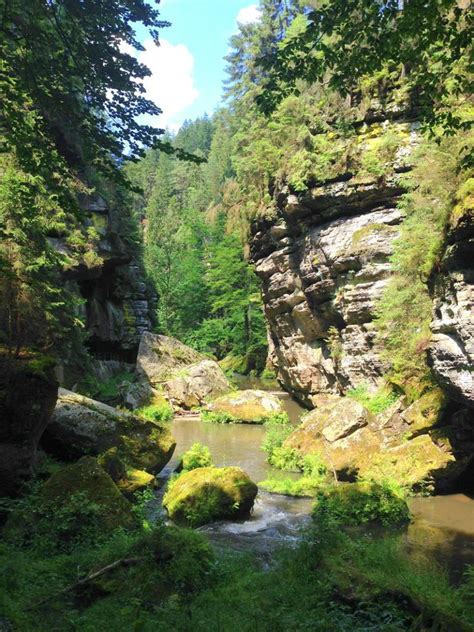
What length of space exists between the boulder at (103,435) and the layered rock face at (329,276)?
963cm

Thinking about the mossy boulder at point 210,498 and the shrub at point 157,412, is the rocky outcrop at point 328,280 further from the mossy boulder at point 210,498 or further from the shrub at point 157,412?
the mossy boulder at point 210,498

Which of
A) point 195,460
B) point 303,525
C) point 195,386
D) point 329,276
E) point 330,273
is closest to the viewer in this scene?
point 303,525

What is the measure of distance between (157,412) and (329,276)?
1063 cm

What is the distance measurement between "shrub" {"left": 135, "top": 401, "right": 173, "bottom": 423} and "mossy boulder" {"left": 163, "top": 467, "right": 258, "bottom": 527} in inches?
483

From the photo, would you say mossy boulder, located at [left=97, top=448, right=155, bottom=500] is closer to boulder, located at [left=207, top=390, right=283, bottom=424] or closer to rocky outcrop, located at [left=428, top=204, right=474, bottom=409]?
rocky outcrop, located at [left=428, top=204, right=474, bottom=409]

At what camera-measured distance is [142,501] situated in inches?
425

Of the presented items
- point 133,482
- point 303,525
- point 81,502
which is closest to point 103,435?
point 133,482

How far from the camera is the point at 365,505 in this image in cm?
1106

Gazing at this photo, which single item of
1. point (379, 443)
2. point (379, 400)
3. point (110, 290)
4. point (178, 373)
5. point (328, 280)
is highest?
point (110, 290)

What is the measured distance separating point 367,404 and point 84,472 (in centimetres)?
1090

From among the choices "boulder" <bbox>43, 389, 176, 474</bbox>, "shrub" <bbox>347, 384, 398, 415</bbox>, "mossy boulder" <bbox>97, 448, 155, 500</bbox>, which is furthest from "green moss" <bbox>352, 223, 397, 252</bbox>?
"mossy boulder" <bbox>97, 448, 155, 500</bbox>

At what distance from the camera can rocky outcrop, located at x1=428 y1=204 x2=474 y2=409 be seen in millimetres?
11320

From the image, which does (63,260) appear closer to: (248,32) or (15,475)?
(15,475)

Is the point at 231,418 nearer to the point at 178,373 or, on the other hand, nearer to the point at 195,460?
the point at 178,373
